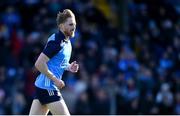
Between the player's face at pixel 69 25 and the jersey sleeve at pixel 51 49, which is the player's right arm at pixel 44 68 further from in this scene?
the player's face at pixel 69 25

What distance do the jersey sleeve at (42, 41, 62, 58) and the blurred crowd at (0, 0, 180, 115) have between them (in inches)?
263

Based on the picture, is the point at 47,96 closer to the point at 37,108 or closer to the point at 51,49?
the point at 37,108

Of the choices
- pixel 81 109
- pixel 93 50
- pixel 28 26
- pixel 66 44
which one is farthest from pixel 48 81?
pixel 28 26

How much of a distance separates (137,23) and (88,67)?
3.07 meters

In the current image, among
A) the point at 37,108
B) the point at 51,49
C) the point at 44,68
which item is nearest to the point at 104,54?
the point at 37,108

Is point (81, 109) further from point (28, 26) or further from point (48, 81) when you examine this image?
point (48, 81)

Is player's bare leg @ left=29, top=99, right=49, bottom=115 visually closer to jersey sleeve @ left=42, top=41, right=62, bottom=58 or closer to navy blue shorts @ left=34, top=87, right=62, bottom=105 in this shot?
navy blue shorts @ left=34, top=87, right=62, bottom=105

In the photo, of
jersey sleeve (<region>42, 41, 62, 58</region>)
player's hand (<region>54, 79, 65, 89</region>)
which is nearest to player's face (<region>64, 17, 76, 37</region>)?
jersey sleeve (<region>42, 41, 62, 58</region>)

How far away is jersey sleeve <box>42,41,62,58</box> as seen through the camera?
956 centimetres

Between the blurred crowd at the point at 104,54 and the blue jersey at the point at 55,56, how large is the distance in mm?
6391

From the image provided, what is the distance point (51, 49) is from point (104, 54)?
27.5 feet

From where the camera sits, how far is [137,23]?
783 inches

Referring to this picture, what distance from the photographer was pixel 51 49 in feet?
31.4

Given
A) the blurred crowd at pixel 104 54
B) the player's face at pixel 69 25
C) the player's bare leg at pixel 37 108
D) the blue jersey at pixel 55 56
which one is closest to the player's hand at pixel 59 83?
the blue jersey at pixel 55 56
